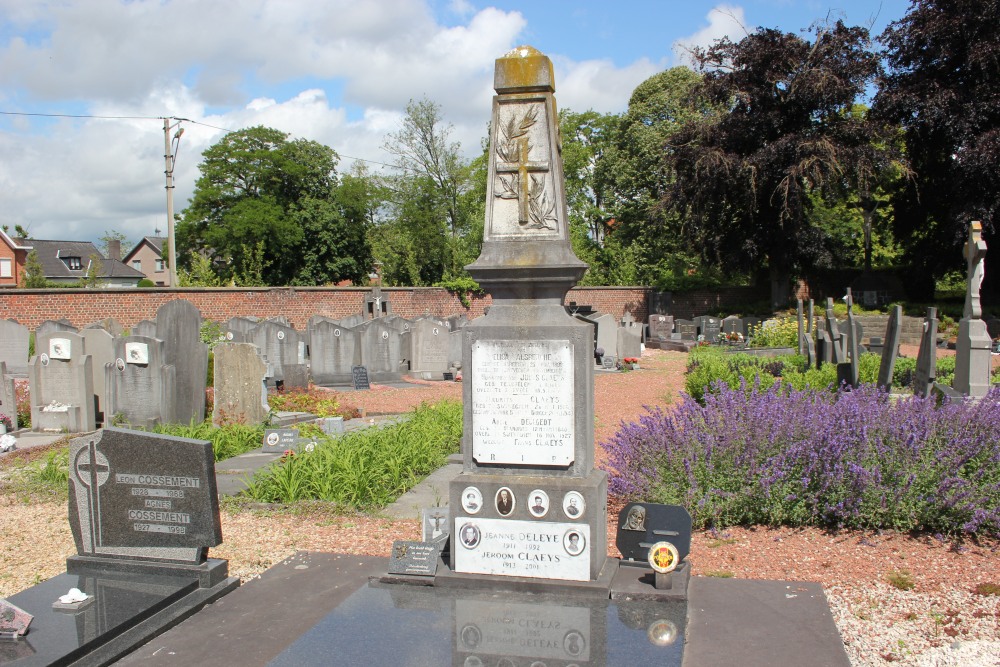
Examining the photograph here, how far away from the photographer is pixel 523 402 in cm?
482

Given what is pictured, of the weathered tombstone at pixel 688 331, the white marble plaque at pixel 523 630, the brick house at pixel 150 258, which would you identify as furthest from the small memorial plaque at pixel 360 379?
the brick house at pixel 150 258

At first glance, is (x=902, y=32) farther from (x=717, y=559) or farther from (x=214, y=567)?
(x=214, y=567)

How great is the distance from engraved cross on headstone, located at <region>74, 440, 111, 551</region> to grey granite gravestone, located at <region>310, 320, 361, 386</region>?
1157 centimetres

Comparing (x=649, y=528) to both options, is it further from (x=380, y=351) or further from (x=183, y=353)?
(x=380, y=351)

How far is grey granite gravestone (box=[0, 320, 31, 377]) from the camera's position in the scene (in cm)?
1805

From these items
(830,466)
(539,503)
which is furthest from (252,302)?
(539,503)

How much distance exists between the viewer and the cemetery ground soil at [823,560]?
4.30 metres

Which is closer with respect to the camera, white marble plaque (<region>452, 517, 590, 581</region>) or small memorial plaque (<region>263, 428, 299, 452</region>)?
white marble plaque (<region>452, 517, 590, 581</region>)

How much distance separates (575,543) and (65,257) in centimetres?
7184

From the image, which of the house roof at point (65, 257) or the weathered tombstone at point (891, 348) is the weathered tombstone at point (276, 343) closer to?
the weathered tombstone at point (891, 348)

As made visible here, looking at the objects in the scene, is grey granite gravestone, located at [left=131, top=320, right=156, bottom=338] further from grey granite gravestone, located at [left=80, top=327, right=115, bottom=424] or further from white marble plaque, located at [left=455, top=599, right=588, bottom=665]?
white marble plaque, located at [left=455, top=599, right=588, bottom=665]

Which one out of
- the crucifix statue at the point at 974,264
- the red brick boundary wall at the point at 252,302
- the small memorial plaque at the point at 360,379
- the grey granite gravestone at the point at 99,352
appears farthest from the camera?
the red brick boundary wall at the point at 252,302

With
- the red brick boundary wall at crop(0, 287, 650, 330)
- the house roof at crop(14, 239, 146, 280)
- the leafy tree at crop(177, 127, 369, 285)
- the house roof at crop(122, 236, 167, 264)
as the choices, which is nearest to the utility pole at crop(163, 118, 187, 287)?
the red brick boundary wall at crop(0, 287, 650, 330)

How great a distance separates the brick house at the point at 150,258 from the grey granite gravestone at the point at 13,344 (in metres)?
65.8
